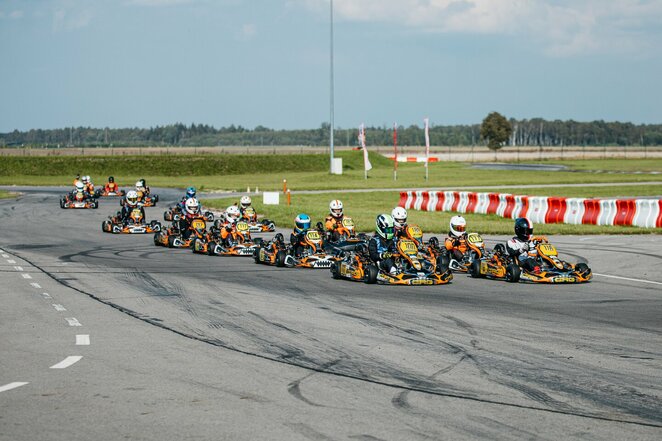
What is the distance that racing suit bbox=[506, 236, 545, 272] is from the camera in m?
18.6

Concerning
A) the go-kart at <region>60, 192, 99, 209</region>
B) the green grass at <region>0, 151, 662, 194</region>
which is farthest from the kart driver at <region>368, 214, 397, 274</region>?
the green grass at <region>0, 151, 662, 194</region>

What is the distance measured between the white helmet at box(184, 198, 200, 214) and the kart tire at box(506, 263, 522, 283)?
10.6 metres

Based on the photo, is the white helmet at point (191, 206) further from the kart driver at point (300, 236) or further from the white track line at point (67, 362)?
the white track line at point (67, 362)

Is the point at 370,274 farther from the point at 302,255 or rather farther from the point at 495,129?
the point at 495,129

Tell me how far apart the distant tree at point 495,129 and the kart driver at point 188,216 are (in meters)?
128

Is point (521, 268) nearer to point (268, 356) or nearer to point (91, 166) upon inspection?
point (268, 356)

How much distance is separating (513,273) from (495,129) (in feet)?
444

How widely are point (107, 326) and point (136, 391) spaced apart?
4.11m

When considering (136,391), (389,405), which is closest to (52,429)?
(136,391)

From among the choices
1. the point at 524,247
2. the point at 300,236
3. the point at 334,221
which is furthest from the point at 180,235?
the point at 524,247

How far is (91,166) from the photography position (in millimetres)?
100625

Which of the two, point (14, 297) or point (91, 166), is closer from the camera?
point (14, 297)

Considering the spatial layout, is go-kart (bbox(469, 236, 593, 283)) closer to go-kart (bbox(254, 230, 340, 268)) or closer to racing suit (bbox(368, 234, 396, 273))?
racing suit (bbox(368, 234, 396, 273))

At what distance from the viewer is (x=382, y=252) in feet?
61.6
